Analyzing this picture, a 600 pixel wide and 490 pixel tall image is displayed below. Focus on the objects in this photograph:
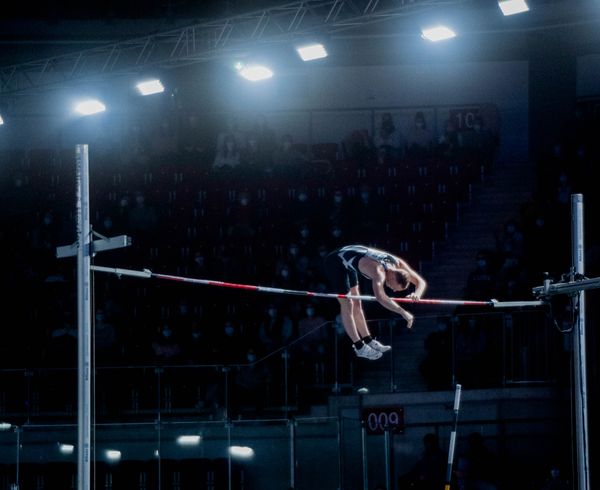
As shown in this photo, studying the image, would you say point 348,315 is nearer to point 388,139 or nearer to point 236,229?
point 236,229

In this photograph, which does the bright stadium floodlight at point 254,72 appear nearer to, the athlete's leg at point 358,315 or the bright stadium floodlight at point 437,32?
the bright stadium floodlight at point 437,32

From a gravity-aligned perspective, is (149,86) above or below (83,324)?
above

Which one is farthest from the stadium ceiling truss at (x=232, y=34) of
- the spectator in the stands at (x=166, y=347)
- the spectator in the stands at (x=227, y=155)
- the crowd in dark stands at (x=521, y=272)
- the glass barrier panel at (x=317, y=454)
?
the glass barrier panel at (x=317, y=454)

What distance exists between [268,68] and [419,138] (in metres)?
5.46

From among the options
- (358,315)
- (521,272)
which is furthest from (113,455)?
(521,272)

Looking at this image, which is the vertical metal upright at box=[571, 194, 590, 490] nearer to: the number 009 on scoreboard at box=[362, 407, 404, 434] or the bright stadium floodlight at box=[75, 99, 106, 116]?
the number 009 on scoreboard at box=[362, 407, 404, 434]

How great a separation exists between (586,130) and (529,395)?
21.2 ft

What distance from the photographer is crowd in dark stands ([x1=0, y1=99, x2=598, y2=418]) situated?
20.6 metres

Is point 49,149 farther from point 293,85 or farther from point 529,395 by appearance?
point 529,395

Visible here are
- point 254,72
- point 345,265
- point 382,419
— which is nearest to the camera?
point 345,265

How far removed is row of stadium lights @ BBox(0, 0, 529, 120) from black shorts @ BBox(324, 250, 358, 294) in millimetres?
6589

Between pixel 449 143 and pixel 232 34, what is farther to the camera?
pixel 449 143

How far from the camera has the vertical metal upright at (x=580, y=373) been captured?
12602 mm

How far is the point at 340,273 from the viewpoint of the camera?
1473 cm
